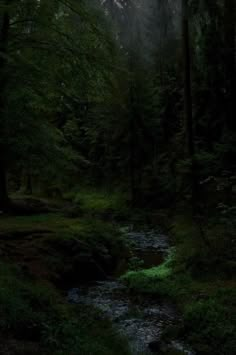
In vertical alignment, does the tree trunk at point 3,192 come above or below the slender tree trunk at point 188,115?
below

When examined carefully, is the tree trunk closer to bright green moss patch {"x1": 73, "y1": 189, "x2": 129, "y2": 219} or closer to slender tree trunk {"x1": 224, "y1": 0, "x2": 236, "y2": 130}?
slender tree trunk {"x1": 224, "y1": 0, "x2": 236, "y2": 130}

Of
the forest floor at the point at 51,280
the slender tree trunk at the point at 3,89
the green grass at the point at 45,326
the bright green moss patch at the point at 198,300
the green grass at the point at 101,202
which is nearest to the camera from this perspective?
the green grass at the point at 45,326

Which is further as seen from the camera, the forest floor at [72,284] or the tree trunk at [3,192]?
the tree trunk at [3,192]

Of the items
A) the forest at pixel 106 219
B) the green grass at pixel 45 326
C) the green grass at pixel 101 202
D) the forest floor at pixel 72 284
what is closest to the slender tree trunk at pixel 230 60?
the forest at pixel 106 219

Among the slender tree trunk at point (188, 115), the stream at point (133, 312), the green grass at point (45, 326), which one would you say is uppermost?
the slender tree trunk at point (188, 115)

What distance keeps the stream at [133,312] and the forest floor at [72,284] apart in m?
0.23

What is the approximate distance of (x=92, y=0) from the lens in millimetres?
12414

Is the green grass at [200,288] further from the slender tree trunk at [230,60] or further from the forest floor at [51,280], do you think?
the slender tree trunk at [230,60]

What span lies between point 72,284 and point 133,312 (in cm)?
226

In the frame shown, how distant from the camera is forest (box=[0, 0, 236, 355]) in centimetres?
610

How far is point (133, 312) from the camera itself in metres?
7.39

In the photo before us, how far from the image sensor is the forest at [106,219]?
20.0ft

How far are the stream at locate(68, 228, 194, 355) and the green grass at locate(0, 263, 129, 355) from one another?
1.19 ft

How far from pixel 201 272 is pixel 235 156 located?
5972mm
